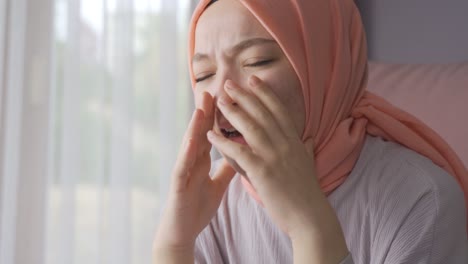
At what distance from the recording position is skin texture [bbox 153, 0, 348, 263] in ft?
2.45

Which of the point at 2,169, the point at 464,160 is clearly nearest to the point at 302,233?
the point at 464,160

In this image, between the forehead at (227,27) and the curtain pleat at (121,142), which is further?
the curtain pleat at (121,142)

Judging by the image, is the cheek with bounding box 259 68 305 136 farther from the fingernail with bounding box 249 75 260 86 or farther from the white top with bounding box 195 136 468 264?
the white top with bounding box 195 136 468 264

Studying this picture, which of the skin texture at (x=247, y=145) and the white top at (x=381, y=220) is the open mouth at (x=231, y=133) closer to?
the skin texture at (x=247, y=145)

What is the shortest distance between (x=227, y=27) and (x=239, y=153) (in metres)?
0.21

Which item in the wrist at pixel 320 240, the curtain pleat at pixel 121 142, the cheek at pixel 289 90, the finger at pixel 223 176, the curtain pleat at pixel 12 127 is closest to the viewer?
the wrist at pixel 320 240

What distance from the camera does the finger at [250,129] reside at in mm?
758

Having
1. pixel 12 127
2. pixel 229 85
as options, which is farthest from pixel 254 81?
pixel 12 127

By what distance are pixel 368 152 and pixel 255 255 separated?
28 centimetres

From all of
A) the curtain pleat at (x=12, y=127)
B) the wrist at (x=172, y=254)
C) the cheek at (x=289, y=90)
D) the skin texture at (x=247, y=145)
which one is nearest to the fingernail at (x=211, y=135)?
the skin texture at (x=247, y=145)

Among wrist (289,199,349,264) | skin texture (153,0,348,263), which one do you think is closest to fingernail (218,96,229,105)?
skin texture (153,0,348,263)

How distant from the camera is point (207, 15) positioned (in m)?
0.89

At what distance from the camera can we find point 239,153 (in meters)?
0.77

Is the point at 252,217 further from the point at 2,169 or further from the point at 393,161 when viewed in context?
the point at 2,169
